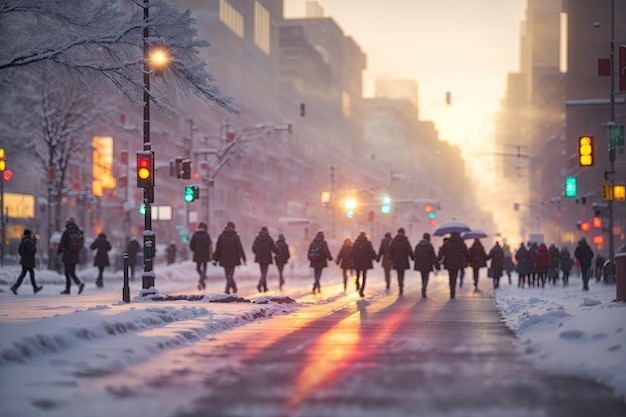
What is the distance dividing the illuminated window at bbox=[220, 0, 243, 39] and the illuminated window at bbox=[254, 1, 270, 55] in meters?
7.64

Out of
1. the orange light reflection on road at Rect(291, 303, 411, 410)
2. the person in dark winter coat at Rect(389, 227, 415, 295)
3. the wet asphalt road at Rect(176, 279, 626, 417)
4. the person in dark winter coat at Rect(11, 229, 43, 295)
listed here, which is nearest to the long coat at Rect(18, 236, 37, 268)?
the person in dark winter coat at Rect(11, 229, 43, 295)

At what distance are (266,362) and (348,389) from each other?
2.13 meters

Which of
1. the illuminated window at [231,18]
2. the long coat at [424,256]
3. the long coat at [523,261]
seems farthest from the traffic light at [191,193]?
the illuminated window at [231,18]

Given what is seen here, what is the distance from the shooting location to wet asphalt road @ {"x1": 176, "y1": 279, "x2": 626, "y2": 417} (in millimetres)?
7699

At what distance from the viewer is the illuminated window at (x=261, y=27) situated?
116113 millimetres

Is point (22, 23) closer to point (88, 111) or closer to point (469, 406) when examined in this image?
point (88, 111)

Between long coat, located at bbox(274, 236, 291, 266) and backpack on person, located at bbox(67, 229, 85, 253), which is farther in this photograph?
long coat, located at bbox(274, 236, 291, 266)

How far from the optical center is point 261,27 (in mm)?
118750

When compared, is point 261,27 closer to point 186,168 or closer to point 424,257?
point 186,168

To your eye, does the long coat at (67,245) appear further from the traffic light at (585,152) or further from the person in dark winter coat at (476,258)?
the traffic light at (585,152)

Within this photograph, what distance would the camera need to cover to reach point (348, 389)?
28.4ft

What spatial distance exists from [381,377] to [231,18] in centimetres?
9739

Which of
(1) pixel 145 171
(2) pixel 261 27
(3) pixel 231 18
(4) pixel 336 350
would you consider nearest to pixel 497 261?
(1) pixel 145 171

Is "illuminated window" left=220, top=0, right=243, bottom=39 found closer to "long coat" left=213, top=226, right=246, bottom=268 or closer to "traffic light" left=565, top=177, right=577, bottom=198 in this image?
"traffic light" left=565, top=177, right=577, bottom=198
